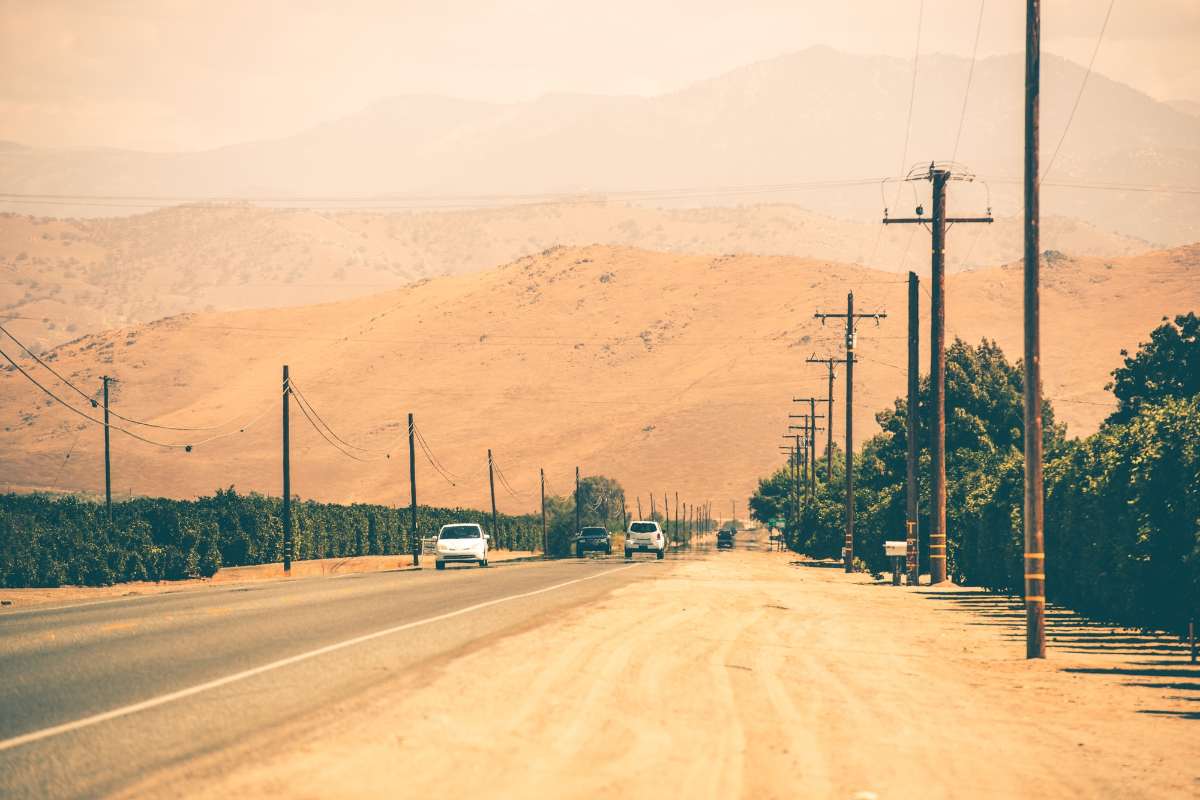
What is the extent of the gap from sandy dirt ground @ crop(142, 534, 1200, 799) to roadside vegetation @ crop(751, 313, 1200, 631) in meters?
1.28

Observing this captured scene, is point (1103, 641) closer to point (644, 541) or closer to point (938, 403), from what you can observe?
point (938, 403)

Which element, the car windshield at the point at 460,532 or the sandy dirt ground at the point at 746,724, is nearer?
the sandy dirt ground at the point at 746,724

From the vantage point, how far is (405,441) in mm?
169750

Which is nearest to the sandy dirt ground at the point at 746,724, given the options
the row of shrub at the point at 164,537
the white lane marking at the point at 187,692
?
the white lane marking at the point at 187,692

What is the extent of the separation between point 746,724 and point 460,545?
138ft

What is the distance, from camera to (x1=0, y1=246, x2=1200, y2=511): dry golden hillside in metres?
158

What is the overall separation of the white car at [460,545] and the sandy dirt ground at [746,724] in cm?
3130

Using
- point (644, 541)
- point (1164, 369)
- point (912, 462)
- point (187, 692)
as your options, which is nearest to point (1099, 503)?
point (187, 692)

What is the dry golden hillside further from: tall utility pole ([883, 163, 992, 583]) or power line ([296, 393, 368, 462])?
tall utility pole ([883, 163, 992, 583])

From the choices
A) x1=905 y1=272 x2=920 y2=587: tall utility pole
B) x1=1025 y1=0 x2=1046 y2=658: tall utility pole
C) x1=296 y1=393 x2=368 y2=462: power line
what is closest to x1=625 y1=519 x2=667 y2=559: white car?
x1=905 y1=272 x2=920 y2=587: tall utility pole

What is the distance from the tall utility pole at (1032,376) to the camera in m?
19.9

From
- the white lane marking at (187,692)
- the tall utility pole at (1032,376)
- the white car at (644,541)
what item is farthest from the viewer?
the white car at (644,541)

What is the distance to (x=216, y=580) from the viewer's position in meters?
54.6

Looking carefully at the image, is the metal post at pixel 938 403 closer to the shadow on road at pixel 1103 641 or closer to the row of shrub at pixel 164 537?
the shadow on road at pixel 1103 641
